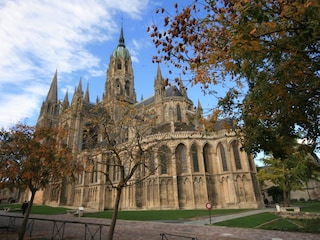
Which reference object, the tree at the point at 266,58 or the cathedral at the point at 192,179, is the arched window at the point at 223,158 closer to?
the cathedral at the point at 192,179

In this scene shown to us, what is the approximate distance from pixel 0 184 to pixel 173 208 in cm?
2274

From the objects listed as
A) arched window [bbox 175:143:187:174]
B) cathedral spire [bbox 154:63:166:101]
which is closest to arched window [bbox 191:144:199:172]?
arched window [bbox 175:143:187:174]

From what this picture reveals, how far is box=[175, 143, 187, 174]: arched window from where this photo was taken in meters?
32.5

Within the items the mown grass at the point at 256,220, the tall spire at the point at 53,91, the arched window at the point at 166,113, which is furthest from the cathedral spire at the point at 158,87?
the tall spire at the point at 53,91

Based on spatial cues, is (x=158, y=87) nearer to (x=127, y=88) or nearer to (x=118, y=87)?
(x=118, y=87)

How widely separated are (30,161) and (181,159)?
2443 cm

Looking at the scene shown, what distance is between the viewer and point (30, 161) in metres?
11.4

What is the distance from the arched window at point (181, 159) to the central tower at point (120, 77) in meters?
29.7

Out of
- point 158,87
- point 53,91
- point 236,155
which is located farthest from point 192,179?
point 53,91

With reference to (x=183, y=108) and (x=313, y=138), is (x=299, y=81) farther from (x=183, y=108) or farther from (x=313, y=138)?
(x=183, y=108)

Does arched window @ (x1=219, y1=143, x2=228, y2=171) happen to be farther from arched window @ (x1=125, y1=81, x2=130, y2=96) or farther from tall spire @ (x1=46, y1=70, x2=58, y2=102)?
tall spire @ (x1=46, y1=70, x2=58, y2=102)

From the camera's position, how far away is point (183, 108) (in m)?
41.4

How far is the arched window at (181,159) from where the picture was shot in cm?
3253

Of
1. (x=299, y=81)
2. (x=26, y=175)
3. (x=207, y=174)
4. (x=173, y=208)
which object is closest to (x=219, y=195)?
(x=207, y=174)
